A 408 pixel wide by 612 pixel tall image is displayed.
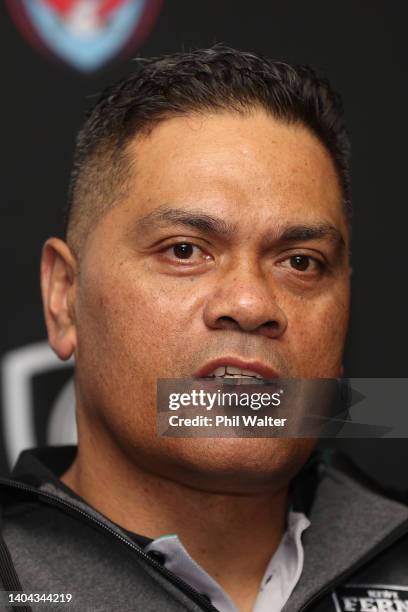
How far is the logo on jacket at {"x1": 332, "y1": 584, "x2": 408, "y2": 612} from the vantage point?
4.01 feet

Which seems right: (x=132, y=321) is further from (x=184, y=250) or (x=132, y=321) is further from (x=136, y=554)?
(x=136, y=554)

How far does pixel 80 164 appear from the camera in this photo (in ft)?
4.64

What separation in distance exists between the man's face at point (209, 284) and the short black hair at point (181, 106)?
1.2 inches

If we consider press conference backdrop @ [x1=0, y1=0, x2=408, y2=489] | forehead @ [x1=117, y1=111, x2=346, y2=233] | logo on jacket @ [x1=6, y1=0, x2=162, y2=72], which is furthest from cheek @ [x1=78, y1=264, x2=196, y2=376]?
logo on jacket @ [x1=6, y1=0, x2=162, y2=72]

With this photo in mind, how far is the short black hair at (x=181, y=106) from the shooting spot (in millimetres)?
1290

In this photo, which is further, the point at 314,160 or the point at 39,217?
the point at 39,217

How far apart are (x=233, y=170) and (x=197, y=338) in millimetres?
244

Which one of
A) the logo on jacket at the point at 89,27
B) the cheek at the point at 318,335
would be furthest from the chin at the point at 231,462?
the logo on jacket at the point at 89,27

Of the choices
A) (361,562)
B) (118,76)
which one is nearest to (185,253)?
(361,562)

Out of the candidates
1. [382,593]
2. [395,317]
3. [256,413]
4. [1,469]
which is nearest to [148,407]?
[256,413]

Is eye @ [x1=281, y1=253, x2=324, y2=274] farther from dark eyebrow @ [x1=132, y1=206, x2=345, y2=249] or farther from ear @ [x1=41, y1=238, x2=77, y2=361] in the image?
ear @ [x1=41, y1=238, x2=77, y2=361]

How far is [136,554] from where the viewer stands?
115cm

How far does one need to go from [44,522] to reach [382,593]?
493 millimetres

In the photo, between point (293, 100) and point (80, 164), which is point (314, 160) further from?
point (80, 164)
